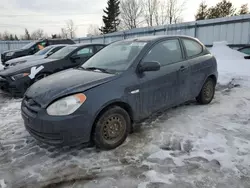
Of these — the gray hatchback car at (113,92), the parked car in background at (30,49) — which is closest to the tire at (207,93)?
the gray hatchback car at (113,92)

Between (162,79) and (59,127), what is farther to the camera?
(162,79)

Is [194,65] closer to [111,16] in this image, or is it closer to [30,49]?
[30,49]

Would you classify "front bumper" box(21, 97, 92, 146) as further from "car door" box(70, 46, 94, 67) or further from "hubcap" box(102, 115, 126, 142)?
"car door" box(70, 46, 94, 67)

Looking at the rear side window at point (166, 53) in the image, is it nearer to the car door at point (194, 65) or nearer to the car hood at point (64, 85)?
the car door at point (194, 65)

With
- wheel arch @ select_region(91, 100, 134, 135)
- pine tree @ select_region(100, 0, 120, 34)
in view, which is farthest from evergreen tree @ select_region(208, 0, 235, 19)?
wheel arch @ select_region(91, 100, 134, 135)

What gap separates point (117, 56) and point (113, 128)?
1330mm

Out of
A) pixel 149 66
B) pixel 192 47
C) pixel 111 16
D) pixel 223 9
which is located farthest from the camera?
pixel 111 16

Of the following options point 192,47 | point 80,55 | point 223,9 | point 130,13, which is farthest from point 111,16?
point 192,47

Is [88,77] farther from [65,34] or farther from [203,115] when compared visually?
[65,34]

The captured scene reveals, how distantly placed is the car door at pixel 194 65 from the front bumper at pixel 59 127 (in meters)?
2.13

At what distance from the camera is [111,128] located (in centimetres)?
300

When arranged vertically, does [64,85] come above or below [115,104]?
above

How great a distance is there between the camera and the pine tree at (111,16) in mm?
44181

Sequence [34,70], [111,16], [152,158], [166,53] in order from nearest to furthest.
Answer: [152,158], [166,53], [34,70], [111,16]
